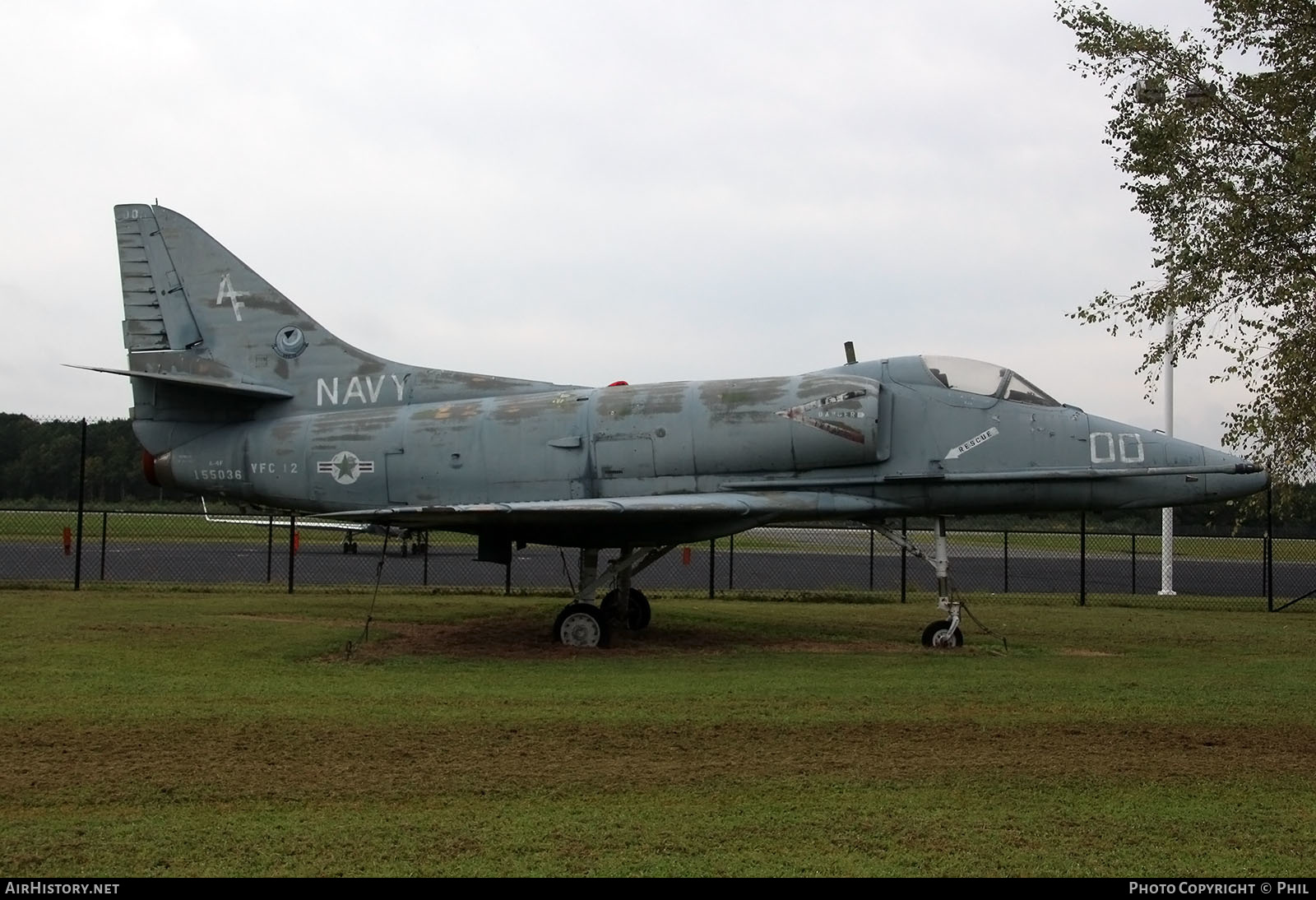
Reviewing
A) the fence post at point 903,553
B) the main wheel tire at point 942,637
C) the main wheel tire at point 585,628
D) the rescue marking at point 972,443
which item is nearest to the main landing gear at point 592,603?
the main wheel tire at point 585,628

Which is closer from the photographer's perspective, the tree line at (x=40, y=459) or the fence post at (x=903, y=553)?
the fence post at (x=903, y=553)

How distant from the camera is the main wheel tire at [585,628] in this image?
13.0 meters

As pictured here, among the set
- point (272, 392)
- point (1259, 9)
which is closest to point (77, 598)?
point (272, 392)

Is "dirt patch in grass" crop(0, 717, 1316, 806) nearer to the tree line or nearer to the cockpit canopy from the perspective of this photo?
the cockpit canopy

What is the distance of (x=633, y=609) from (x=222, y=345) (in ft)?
19.7

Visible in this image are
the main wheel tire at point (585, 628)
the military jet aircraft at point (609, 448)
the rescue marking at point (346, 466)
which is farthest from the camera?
the rescue marking at point (346, 466)

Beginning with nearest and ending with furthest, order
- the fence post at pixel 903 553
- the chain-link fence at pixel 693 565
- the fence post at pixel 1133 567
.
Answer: the fence post at pixel 903 553
the chain-link fence at pixel 693 565
the fence post at pixel 1133 567

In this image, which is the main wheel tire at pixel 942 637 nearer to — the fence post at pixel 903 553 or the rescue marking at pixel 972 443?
the fence post at pixel 903 553

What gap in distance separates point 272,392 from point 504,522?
3.93 m

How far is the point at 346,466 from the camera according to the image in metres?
13.9

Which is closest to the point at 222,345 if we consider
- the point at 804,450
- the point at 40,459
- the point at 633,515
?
the point at 633,515

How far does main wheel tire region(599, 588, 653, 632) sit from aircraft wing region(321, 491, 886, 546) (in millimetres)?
1609

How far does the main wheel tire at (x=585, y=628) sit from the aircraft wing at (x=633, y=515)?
0.75 m
